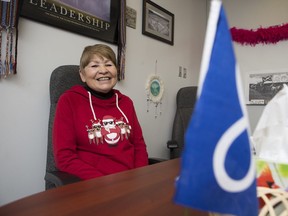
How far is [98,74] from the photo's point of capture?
1350 mm

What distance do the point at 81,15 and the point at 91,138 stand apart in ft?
2.78

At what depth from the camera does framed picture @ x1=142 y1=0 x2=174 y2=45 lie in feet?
7.05

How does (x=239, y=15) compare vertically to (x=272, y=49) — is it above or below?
above

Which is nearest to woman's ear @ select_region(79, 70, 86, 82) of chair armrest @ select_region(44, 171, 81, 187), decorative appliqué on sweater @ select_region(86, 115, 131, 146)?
decorative appliqué on sweater @ select_region(86, 115, 131, 146)

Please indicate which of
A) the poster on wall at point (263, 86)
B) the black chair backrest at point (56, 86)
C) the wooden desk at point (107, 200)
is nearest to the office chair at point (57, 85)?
the black chair backrest at point (56, 86)

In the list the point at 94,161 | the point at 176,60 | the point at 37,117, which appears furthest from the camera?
the point at 176,60

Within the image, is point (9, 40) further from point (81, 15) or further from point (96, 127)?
point (96, 127)

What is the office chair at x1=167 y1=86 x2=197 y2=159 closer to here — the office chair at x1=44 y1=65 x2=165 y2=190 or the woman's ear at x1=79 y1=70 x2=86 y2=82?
the office chair at x1=44 y1=65 x2=165 y2=190

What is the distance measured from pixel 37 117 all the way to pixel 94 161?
1.54ft

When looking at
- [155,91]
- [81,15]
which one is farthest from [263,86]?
[81,15]

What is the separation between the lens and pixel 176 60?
8.61 feet

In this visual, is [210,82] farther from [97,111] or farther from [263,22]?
[263,22]

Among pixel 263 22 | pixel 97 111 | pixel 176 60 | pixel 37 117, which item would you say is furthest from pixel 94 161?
pixel 263 22

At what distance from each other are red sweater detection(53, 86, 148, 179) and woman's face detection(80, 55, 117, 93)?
62 mm
